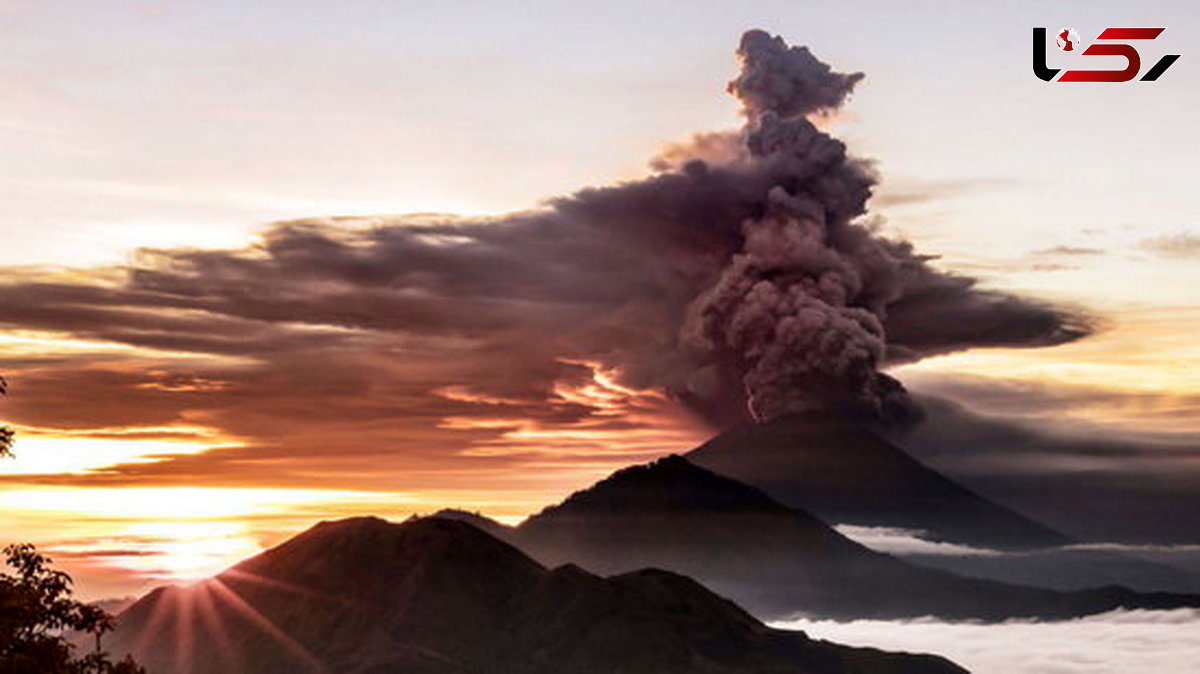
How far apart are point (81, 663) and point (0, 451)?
4341 mm

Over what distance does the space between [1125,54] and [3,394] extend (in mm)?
77618

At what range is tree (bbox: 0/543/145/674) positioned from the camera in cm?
3012

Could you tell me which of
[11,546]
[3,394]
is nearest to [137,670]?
[11,546]

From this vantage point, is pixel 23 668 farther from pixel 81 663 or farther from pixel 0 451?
pixel 0 451

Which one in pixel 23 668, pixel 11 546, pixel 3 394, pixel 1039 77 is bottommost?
pixel 23 668

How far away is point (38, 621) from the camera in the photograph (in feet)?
101

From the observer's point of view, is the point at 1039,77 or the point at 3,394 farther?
the point at 1039,77

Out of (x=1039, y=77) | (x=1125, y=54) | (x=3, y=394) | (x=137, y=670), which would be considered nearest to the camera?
(x=3, y=394)

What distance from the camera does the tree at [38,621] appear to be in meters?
30.1

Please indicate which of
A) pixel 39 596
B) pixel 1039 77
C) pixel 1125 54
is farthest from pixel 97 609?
pixel 1125 54

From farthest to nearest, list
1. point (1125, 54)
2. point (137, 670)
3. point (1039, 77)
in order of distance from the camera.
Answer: point (1125, 54), point (1039, 77), point (137, 670)

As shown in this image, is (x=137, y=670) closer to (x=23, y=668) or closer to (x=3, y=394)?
(x=23, y=668)

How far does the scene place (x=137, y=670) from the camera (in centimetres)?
3316

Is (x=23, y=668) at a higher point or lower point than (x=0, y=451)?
lower
